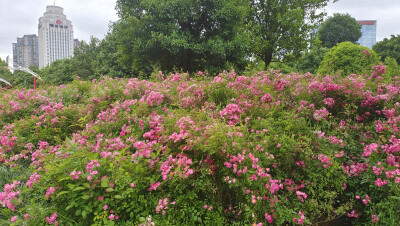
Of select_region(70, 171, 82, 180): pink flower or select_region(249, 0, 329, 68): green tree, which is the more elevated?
select_region(249, 0, 329, 68): green tree

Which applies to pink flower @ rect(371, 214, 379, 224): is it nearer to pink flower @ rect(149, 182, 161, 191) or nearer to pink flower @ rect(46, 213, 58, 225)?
pink flower @ rect(149, 182, 161, 191)

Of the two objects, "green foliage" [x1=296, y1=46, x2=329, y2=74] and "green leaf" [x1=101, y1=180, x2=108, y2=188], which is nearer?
"green leaf" [x1=101, y1=180, x2=108, y2=188]

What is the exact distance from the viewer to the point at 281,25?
1639 cm

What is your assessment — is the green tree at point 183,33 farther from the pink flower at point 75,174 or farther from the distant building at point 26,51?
the distant building at point 26,51

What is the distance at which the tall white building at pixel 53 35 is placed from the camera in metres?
130

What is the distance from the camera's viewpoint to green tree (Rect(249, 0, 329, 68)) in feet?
53.1

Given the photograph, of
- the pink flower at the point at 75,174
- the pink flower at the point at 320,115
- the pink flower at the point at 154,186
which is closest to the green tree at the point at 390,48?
the pink flower at the point at 320,115

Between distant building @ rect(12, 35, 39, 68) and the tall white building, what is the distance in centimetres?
459

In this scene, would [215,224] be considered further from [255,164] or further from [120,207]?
[120,207]

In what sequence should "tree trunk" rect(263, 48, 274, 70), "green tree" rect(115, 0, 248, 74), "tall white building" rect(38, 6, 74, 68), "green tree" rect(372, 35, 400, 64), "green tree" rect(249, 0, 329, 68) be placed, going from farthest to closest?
"tall white building" rect(38, 6, 74, 68) → "green tree" rect(372, 35, 400, 64) → "tree trunk" rect(263, 48, 274, 70) → "green tree" rect(249, 0, 329, 68) → "green tree" rect(115, 0, 248, 74)

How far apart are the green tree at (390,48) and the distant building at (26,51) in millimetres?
147921

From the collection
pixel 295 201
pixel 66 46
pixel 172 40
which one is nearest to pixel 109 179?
pixel 295 201

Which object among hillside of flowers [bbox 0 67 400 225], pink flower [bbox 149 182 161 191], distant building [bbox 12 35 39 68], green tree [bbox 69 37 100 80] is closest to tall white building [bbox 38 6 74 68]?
distant building [bbox 12 35 39 68]

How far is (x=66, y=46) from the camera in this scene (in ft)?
447
